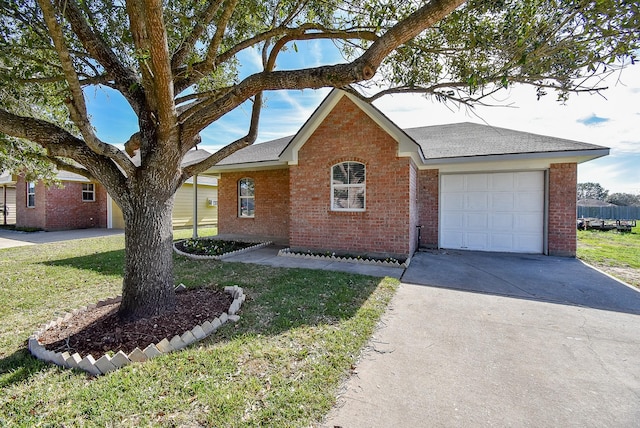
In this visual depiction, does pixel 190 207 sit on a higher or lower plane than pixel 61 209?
higher

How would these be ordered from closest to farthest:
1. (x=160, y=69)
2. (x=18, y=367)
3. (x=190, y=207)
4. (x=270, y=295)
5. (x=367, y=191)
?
(x=18, y=367) < (x=160, y=69) < (x=270, y=295) < (x=367, y=191) < (x=190, y=207)

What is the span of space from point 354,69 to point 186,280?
538 centimetres

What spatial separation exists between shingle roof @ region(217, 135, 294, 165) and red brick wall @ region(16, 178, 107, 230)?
1054cm

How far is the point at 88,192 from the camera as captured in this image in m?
17.9

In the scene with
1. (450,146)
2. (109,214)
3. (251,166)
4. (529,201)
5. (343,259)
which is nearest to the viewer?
(343,259)

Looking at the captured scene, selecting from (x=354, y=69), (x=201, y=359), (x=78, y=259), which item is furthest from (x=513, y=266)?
(x=78, y=259)

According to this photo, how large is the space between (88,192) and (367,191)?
18.4 metres

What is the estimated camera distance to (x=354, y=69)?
10.3 feet

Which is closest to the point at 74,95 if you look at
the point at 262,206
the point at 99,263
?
the point at 99,263

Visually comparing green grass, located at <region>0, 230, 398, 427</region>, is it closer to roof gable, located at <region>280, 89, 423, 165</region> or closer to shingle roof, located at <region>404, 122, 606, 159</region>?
roof gable, located at <region>280, 89, 423, 165</region>

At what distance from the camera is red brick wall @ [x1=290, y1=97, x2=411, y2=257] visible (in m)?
8.12

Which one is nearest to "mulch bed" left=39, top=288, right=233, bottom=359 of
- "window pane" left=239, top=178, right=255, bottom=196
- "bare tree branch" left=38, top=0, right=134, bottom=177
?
"bare tree branch" left=38, top=0, right=134, bottom=177

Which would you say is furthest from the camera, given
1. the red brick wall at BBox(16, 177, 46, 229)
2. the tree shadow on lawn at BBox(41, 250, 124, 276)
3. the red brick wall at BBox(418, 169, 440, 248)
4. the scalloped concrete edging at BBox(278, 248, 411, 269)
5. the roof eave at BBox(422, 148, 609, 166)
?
the red brick wall at BBox(16, 177, 46, 229)

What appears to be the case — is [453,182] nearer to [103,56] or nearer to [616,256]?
[616,256]
